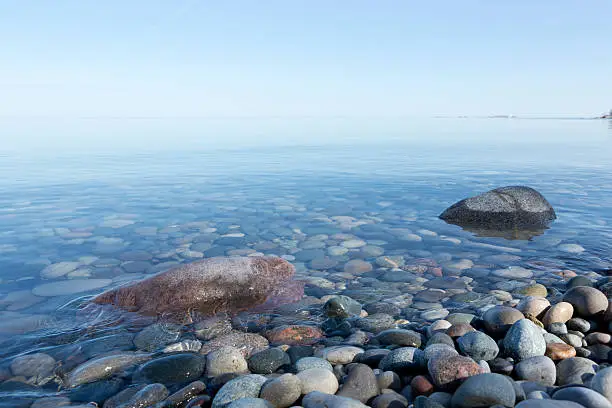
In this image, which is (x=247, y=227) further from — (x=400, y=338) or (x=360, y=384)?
(x=360, y=384)

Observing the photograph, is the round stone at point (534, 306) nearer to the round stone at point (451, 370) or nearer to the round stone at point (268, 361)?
the round stone at point (451, 370)

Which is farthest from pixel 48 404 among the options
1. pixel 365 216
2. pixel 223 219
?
pixel 365 216

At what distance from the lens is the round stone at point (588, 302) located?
196 inches

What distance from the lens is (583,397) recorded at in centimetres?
321

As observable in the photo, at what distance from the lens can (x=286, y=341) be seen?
200 inches

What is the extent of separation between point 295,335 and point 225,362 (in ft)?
3.36

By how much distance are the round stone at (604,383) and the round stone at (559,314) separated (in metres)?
1.55

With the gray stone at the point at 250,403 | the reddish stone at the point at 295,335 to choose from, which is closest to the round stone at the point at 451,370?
the gray stone at the point at 250,403

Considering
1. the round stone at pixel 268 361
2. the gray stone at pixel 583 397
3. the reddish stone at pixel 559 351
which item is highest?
the gray stone at pixel 583 397

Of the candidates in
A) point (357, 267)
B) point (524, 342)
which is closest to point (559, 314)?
point (524, 342)

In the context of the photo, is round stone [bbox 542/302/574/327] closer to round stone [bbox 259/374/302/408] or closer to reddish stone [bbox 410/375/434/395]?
reddish stone [bbox 410/375/434/395]

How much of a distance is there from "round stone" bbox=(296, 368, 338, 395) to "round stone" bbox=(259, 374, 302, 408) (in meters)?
0.06

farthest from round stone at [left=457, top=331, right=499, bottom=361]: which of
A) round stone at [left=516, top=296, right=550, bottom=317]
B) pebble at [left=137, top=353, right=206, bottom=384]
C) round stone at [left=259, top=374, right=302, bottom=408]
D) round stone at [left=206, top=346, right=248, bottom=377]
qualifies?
pebble at [left=137, top=353, right=206, bottom=384]

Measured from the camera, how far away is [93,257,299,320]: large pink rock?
595cm
